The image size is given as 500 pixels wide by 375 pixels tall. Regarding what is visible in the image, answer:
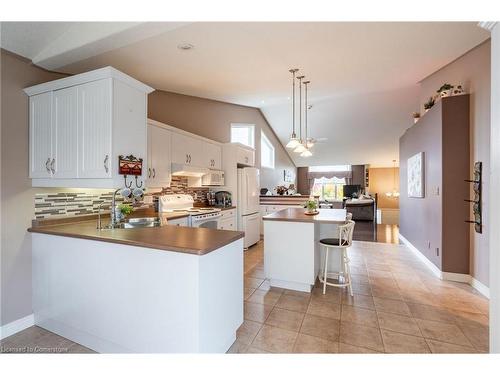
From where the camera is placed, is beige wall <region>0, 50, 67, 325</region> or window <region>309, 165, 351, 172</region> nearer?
beige wall <region>0, 50, 67, 325</region>

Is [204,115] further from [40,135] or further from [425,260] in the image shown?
[425,260]

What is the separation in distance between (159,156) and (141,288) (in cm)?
206

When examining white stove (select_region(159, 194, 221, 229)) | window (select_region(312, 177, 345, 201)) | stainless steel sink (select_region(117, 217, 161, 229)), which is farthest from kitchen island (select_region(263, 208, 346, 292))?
window (select_region(312, 177, 345, 201))

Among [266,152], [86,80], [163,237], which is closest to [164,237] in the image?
[163,237]

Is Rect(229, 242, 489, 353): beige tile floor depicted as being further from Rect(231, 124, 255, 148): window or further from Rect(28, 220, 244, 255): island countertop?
Rect(231, 124, 255, 148): window

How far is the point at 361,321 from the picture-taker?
224 cm

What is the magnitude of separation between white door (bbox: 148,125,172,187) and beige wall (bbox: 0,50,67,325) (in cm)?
121

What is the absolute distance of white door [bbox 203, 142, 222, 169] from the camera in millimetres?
4406

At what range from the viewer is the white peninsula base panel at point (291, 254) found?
2861 mm

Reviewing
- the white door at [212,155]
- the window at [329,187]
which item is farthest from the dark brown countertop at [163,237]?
the window at [329,187]

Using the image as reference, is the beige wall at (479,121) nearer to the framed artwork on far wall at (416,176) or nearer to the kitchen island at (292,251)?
the framed artwork on far wall at (416,176)

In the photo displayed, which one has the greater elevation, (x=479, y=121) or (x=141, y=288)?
(x=479, y=121)

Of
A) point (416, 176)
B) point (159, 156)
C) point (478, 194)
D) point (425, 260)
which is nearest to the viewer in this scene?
point (478, 194)
